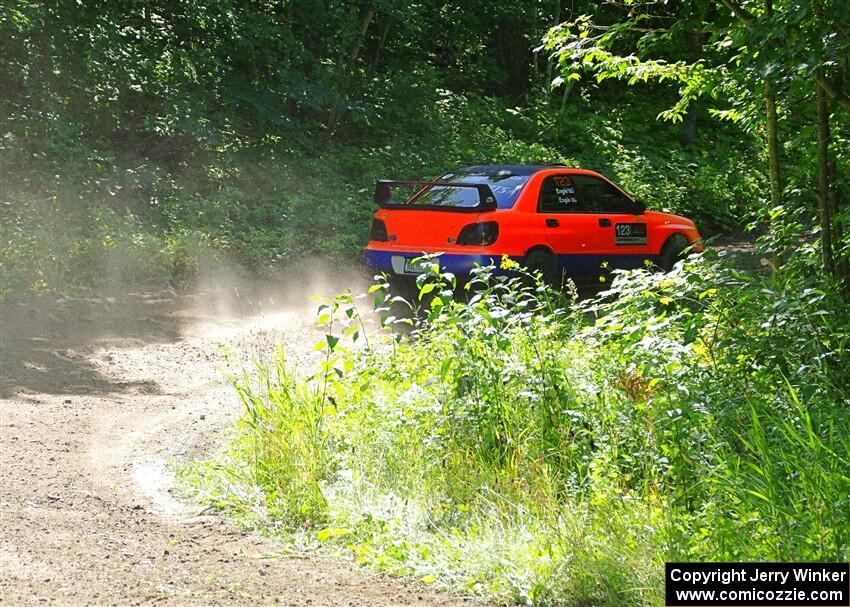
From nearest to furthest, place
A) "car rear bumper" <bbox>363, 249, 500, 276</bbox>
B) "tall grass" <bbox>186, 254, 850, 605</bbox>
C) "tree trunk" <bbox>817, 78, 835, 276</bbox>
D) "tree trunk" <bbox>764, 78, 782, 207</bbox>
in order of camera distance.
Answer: "tall grass" <bbox>186, 254, 850, 605</bbox> < "tree trunk" <bbox>817, 78, 835, 276</bbox> < "tree trunk" <bbox>764, 78, 782, 207</bbox> < "car rear bumper" <bbox>363, 249, 500, 276</bbox>

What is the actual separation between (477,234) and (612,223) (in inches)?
95.2

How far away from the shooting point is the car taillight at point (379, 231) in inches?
506

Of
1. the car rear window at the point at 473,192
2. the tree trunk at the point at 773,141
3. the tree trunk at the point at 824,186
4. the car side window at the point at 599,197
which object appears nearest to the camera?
the tree trunk at the point at 824,186

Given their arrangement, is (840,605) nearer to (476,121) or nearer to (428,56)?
(476,121)

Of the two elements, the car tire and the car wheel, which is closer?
the car wheel

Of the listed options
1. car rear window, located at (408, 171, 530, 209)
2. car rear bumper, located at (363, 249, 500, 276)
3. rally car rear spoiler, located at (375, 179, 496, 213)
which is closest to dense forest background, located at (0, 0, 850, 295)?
rally car rear spoiler, located at (375, 179, 496, 213)

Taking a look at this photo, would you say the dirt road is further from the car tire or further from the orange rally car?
the car tire

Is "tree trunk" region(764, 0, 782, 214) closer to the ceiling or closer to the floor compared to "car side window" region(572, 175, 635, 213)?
closer to the floor

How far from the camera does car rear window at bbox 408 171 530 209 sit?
40.6 feet

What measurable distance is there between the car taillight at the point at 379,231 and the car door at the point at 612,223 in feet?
7.91

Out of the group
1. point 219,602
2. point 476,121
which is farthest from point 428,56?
point 219,602

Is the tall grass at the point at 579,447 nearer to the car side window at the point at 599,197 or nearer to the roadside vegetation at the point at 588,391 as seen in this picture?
the roadside vegetation at the point at 588,391

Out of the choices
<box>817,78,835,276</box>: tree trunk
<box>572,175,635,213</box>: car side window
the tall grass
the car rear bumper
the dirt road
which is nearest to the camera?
the tall grass

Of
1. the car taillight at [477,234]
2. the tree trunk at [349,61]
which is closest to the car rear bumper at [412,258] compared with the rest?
the car taillight at [477,234]
